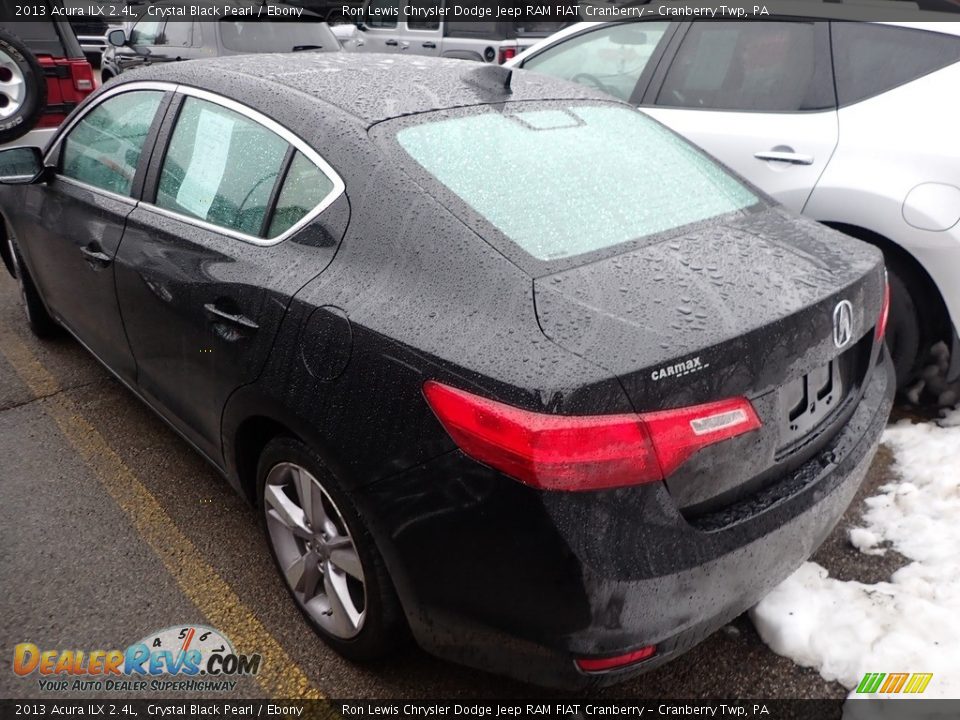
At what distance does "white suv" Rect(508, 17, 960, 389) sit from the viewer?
9.89 feet

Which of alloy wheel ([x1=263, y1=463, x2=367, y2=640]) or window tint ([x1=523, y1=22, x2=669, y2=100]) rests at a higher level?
window tint ([x1=523, y1=22, x2=669, y2=100])

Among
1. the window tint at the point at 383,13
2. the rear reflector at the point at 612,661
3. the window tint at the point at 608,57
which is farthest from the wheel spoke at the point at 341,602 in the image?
the window tint at the point at 383,13

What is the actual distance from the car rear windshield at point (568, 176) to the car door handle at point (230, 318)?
0.65m

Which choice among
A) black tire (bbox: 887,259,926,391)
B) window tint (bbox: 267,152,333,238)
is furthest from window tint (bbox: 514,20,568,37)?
window tint (bbox: 267,152,333,238)

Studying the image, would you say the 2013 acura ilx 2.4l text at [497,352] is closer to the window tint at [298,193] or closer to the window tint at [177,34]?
the window tint at [298,193]

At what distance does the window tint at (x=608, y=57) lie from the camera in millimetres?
4000

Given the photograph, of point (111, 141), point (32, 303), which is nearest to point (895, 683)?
point (111, 141)

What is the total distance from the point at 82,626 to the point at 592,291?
187 cm

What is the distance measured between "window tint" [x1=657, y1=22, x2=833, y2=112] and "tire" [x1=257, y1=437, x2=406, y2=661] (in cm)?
271

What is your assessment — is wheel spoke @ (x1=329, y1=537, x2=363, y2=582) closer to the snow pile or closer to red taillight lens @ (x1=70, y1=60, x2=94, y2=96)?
the snow pile

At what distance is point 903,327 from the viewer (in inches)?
127

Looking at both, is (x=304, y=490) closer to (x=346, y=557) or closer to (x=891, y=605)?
(x=346, y=557)

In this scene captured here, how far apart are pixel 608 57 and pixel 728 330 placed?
3051 millimetres

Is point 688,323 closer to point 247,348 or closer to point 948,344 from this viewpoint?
point 247,348
